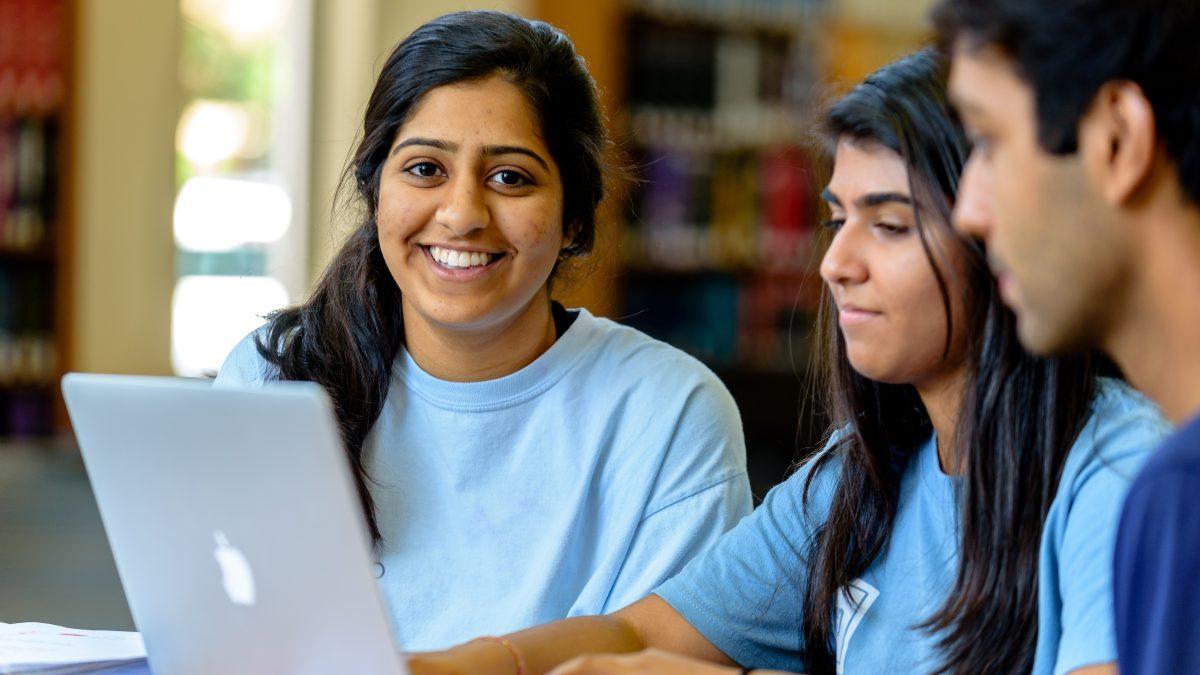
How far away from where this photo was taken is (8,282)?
13.9ft

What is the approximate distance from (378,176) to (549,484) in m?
0.44

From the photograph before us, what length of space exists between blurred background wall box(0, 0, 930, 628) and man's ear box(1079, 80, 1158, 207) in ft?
10.3

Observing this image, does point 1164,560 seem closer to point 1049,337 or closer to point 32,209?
point 1049,337

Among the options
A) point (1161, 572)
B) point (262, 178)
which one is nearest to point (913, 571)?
point (1161, 572)

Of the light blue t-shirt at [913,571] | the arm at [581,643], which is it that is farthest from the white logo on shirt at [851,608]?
the arm at [581,643]

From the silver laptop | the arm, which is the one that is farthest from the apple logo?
the arm

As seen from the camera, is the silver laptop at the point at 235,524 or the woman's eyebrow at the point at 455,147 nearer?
the silver laptop at the point at 235,524

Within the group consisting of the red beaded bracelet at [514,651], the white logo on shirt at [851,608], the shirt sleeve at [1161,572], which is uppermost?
the shirt sleeve at [1161,572]

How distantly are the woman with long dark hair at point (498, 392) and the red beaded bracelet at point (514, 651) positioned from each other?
0.29 metres

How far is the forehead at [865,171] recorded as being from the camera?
1.19m

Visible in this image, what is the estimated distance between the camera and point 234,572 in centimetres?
105

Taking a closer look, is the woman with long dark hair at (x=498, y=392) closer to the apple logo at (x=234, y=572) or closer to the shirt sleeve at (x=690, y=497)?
the shirt sleeve at (x=690, y=497)

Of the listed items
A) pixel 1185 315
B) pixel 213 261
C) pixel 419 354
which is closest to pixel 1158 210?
pixel 1185 315

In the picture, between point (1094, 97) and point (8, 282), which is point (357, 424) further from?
point (8, 282)
